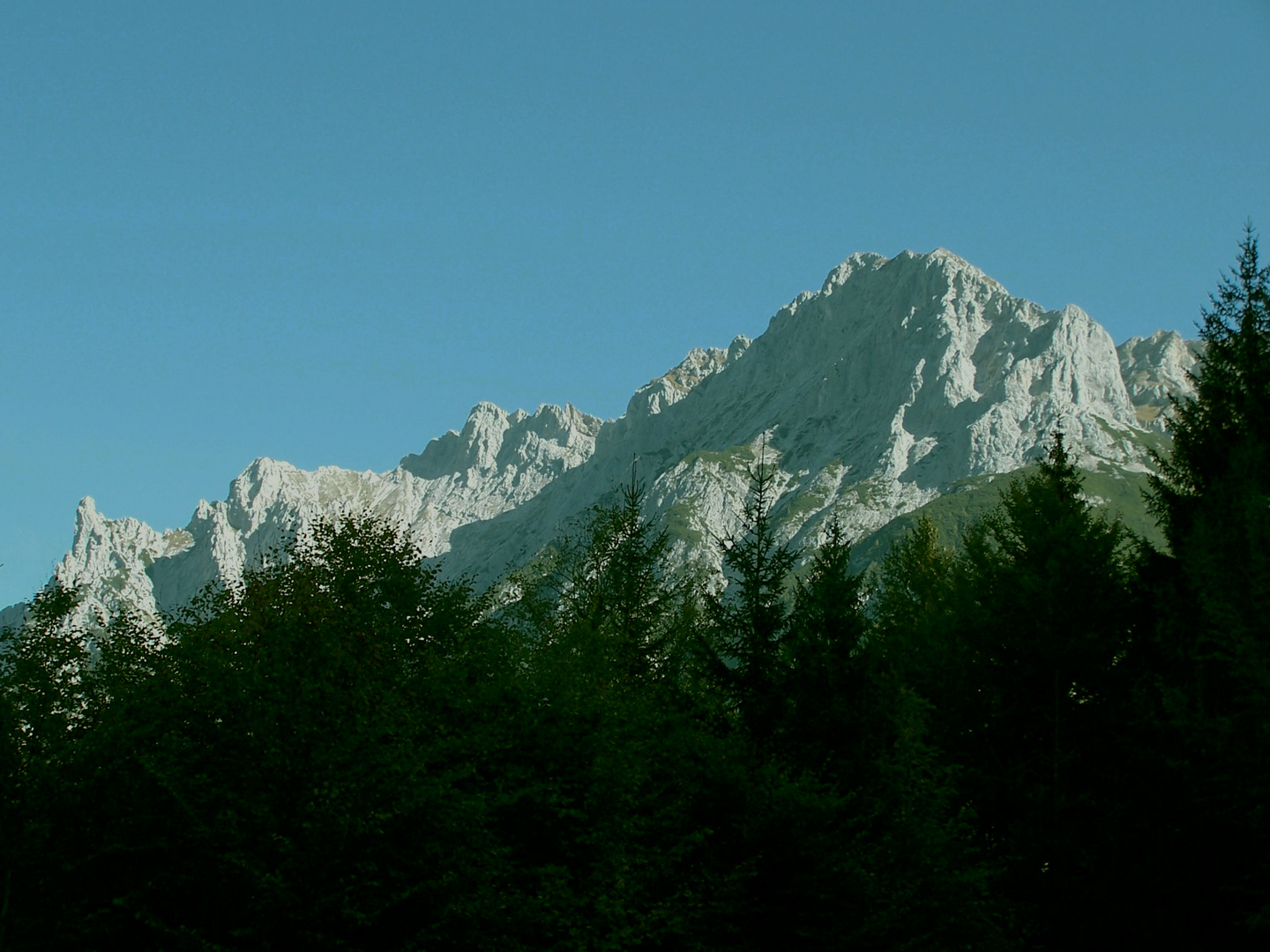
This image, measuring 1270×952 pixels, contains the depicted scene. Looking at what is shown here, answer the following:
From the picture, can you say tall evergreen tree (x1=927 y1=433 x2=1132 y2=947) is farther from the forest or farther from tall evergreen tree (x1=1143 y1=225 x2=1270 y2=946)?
tall evergreen tree (x1=1143 y1=225 x2=1270 y2=946)

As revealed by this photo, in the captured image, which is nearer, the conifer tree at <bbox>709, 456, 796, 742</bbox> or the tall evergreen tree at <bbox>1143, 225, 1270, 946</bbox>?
the tall evergreen tree at <bbox>1143, 225, 1270, 946</bbox>

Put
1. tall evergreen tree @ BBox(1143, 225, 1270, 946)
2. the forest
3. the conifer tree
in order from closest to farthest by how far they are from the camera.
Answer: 1. tall evergreen tree @ BBox(1143, 225, 1270, 946)
2. the forest
3. the conifer tree

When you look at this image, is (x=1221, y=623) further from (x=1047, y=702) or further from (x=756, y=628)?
(x=756, y=628)

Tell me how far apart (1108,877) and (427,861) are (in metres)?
17.8

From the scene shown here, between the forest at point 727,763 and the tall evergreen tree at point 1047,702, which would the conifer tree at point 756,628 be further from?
the tall evergreen tree at point 1047,702

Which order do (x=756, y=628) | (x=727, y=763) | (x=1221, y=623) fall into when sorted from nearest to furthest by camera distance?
(x=1221, y=623) < (x=727, y=763) < (x=756, y=628)

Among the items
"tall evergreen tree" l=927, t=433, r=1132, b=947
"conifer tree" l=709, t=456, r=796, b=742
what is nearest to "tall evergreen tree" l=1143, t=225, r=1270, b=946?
"tall evergreen tree" l=927, t=433, r=1132, b=947

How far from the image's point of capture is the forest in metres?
28.8

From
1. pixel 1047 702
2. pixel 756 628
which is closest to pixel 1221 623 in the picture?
pixel 1047 702

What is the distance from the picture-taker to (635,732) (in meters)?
34.3

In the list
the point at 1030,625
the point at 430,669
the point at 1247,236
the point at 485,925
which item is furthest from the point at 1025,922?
the point at 1247,236

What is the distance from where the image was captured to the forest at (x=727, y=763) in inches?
1133

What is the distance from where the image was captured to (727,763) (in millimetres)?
33344

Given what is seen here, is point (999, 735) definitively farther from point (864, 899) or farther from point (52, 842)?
point (52, 842)
